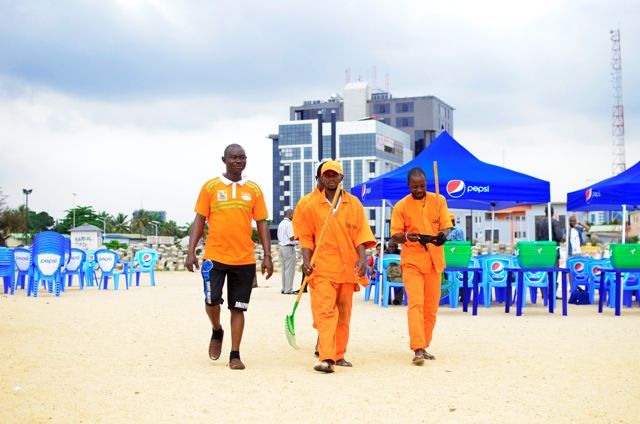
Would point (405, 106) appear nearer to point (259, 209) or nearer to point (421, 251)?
point (421, 251)

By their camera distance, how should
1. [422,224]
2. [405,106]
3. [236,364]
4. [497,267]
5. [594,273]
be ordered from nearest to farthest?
[236,364]
[422,224]
[497,267]
[594,273]
[405,106]

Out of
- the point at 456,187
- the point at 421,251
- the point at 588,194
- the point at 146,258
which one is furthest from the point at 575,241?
the point at 421,251

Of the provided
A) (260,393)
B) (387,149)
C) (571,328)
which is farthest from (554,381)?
(387,149)

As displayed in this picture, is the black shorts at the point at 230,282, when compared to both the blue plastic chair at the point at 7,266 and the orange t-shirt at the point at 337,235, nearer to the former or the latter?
the orange t-shirt at the point at 337,235

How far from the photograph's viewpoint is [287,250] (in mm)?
17484

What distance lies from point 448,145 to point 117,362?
8.83 m

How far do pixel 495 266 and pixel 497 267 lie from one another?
0.04 meters

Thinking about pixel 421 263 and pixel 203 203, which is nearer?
pixel 203 203

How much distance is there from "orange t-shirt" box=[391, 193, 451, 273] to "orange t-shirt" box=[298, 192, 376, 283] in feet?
2.05

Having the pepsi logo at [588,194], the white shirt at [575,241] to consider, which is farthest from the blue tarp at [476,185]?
the white shirt at [575,241]

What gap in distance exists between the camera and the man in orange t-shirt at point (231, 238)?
7.11m

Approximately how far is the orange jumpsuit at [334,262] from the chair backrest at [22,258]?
454 inches

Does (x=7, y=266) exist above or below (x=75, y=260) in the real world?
below

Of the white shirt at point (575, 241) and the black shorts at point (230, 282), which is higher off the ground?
the white shirt at point (575, 241)
